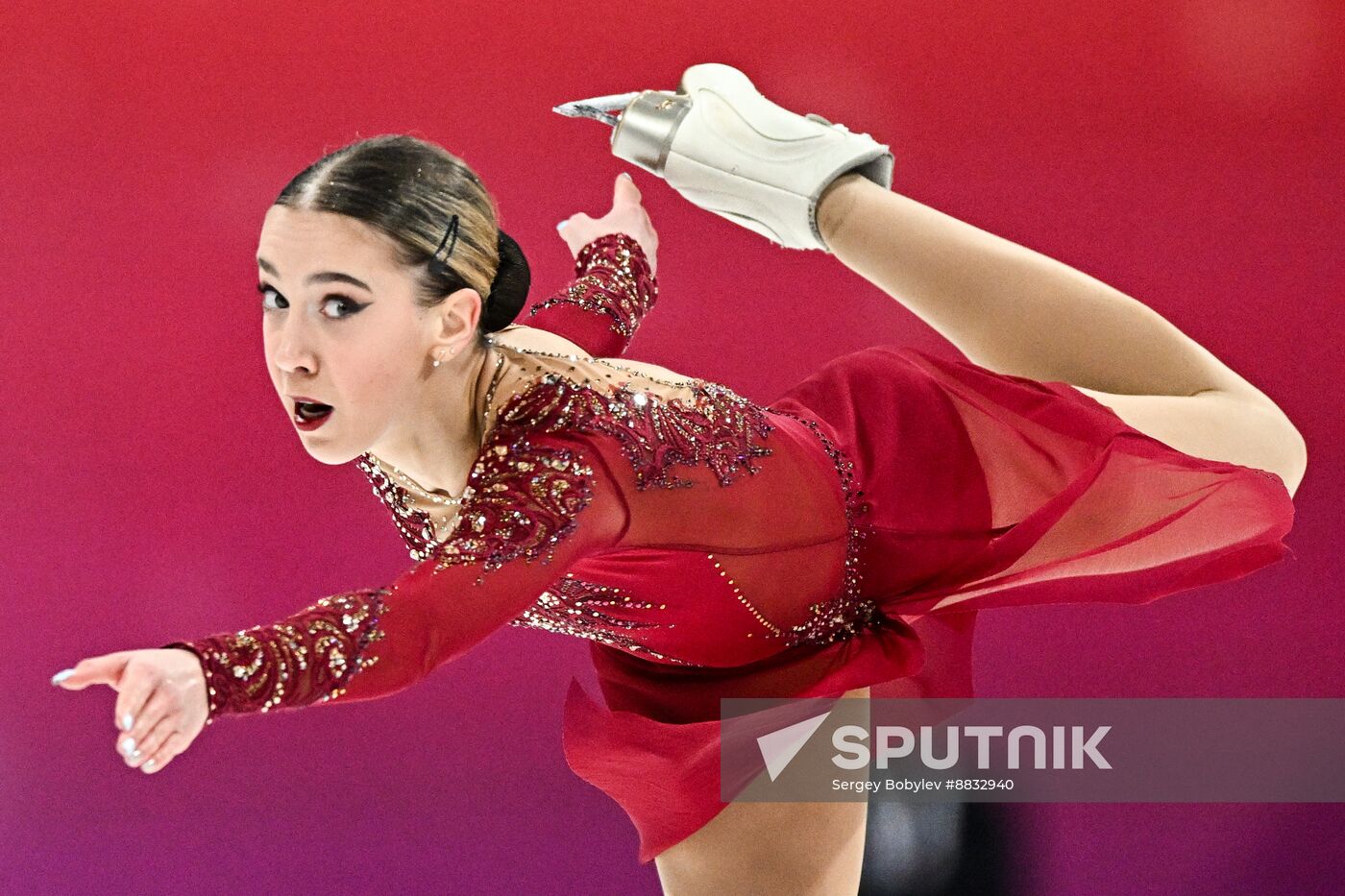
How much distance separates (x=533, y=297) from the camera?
95.4 inches

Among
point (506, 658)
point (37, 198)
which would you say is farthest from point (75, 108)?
point (506, 658)

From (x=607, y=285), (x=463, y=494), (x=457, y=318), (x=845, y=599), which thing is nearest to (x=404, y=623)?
(x=463, y=494)

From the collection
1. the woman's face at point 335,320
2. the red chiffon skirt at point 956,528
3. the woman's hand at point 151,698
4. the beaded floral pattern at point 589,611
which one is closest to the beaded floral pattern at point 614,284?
the red chiffon skirt at point 956,528

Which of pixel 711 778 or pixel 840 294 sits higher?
pixel 840 294

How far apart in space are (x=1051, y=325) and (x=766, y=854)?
69cm

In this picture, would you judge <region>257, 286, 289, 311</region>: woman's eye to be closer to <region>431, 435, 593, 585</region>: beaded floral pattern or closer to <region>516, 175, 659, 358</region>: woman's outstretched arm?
<region>431, 435, 593, 585</region>: beaded floral pattern

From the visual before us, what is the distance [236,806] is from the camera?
2457mm

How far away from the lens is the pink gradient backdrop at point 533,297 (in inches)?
91.5

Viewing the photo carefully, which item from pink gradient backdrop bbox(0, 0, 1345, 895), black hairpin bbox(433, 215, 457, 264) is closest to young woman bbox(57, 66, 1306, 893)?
black hairpin bbox(433, 215, 457, 264)

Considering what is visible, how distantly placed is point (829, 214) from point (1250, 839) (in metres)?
1.45

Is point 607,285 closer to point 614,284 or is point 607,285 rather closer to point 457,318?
point 614,284

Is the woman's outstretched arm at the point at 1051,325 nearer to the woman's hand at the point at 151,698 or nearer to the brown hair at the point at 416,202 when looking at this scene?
the brown hair at the point at 416,202

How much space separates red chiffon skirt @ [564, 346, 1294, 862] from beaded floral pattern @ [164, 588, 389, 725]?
552mm

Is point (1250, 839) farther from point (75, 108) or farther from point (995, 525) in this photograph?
point (75, 108)
